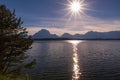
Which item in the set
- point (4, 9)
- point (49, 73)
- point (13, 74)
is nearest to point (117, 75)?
point (49, 73)

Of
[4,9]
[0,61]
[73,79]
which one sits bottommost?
[73,79]

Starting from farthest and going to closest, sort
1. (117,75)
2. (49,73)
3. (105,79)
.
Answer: (49,73) → (117,75) → (105,79)

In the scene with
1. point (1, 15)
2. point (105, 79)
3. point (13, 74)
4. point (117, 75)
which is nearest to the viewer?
point (1, 15)

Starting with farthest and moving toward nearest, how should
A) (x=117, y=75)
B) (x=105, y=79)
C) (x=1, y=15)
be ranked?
(x=117, y=75), (x=105, y=79), (x=1, y=15)

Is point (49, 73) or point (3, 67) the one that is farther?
point (49, 73)

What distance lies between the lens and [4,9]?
109 feet

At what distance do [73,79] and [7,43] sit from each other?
36.1 metres

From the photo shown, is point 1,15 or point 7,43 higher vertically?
point 1,15

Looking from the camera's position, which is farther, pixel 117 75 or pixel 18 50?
pixel 117 75

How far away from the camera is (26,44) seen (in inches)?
1358

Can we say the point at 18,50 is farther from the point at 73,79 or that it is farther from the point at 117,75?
the point at 117,75

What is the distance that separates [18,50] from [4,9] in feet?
21.2

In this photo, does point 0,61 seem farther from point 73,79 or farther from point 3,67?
point 73,79

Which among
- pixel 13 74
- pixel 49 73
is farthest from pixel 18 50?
pixel 49 73
